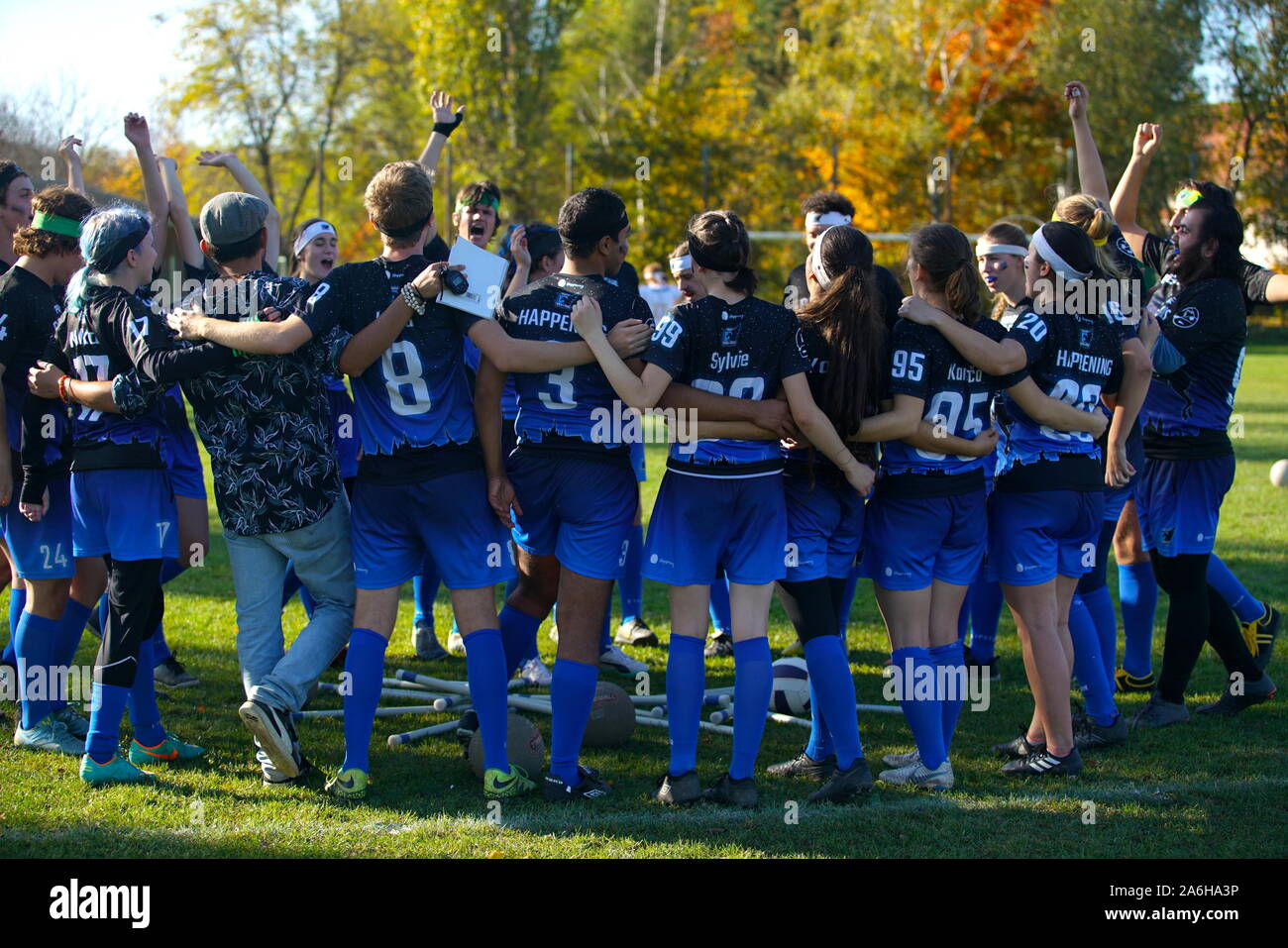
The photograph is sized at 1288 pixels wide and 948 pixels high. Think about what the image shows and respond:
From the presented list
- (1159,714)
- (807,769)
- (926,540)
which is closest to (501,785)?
(807,769)

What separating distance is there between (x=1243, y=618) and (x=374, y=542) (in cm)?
450

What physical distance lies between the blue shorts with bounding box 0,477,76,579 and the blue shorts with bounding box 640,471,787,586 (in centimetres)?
258

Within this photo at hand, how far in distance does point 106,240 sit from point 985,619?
4620 mm

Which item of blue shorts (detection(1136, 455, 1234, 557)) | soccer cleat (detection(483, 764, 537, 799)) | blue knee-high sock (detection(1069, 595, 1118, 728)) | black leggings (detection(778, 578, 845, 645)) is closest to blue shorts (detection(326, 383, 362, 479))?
soccer cleat (detection(483, 764, 537, 799))

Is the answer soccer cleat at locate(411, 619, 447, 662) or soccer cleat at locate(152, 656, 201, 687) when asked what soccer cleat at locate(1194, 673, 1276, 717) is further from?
soccer cleat at locate(152, 656, 201, 687)

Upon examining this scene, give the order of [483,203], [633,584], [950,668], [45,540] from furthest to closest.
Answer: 1. [633,584]
2. [483,203]
3. [45,540]
4. [950,668]

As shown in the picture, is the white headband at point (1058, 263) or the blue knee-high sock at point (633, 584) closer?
the white headband at point (1058, 263)

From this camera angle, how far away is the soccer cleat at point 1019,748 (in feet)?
17.1

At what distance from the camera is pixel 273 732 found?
4477mm

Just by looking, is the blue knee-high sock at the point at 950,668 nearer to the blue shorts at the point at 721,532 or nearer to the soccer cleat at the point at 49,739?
the blue shorts at the point at 721,532

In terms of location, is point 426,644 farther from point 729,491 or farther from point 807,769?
point 729,491

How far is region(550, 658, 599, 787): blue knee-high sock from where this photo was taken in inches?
183

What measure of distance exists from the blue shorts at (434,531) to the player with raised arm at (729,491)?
64 cm

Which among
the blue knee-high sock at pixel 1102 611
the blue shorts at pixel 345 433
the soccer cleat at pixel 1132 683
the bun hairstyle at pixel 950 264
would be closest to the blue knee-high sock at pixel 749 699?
the bun hairstyle at pixel 950 264
